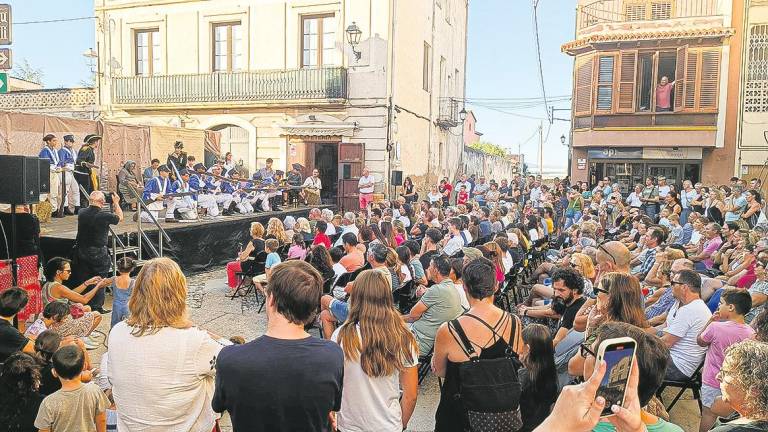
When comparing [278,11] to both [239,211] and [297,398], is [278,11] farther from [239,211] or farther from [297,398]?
[297,398]

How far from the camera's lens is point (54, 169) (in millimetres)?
11750

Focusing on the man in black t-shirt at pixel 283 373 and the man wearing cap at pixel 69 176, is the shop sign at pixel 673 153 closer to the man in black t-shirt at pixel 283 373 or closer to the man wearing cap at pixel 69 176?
the man wearing cap at pixel 69 176

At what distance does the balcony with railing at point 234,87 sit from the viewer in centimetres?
1786

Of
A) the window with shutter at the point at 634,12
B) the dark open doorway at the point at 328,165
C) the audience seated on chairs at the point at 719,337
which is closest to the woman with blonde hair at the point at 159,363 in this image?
the audience seated on chairs at the point at 719,337

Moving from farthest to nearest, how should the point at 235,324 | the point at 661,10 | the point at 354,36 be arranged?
the point at 661,10 < the point at 354,36 < the point at 235,324

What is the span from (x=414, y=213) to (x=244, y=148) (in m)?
8.02

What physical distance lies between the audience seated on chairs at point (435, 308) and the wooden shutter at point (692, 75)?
18.2 meters

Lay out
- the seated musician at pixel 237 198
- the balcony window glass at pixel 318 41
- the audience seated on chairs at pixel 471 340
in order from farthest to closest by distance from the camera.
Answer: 1. the balcony window glass at pixel 318 41
2. the seated musician at pixel 237 198
3. the audience seated on chairs at pixel 471 340

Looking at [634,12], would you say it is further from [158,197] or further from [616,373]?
[616,373]

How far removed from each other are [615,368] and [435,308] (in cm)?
321

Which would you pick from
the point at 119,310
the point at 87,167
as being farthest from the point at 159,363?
the point at 87,167

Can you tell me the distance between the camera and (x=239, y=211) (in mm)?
14672

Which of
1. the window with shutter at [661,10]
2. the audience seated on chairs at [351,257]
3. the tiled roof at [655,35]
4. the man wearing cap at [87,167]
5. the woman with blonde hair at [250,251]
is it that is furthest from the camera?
the window with shutter at [661,10]

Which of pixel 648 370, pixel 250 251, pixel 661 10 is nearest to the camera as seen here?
pixel 648 370
